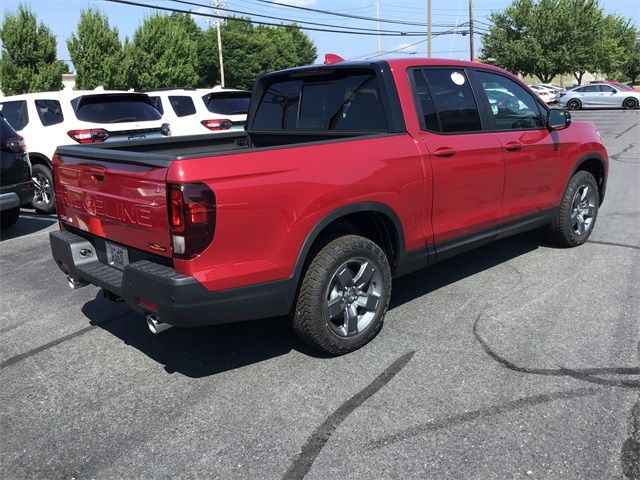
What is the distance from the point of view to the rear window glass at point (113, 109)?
878cm

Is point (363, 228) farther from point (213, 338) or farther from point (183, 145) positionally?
point (183, 145)

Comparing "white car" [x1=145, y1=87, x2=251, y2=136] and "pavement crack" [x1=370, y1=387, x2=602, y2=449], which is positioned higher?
"white car" [x1=145, y1=87, x2=251, y2=136]

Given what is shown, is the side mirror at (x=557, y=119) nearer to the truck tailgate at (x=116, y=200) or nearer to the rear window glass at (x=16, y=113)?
the truck tailgate at (x=116, y=200)

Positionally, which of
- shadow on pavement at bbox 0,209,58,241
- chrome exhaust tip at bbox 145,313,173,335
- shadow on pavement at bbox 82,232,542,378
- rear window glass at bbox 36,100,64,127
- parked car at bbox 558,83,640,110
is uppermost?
parked car at bbox 558,83,640,110

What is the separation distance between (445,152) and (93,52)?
2841 centimetres

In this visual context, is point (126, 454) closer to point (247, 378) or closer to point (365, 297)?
point (247, 378)

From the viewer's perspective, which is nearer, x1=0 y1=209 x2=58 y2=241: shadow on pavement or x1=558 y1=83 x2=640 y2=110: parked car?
x1=0 y1=209 x2=58 y2=241: shadow on pavement

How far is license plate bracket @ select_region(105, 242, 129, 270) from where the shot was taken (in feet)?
11.3

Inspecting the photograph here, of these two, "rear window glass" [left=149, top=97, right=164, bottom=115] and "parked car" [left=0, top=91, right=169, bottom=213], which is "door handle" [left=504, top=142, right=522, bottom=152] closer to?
"parked car" [left=0, top=91, right=169, bottom=213]

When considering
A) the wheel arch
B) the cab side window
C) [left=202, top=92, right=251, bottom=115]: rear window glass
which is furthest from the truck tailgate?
[left=202, top=92, right=251, bottom=115]: rear window glass

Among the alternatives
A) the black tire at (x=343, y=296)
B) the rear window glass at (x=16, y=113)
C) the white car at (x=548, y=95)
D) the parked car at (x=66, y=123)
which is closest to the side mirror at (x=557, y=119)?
the black tire at (x=343, y=296)

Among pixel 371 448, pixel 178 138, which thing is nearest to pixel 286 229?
pixel 371 448

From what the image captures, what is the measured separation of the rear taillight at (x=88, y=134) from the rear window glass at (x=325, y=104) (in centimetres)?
434

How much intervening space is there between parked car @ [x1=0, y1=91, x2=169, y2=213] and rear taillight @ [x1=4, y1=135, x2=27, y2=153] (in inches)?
53.4
